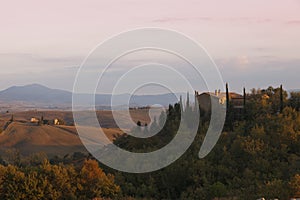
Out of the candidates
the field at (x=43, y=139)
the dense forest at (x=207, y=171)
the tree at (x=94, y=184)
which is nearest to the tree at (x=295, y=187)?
the dense forest at (x=207, y=171)

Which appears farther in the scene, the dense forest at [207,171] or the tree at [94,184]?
the tree at [94,184]

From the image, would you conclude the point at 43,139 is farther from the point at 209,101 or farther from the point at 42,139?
the point at 209,101

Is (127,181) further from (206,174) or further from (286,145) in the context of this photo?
(286,145)

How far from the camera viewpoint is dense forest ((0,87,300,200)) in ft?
93.5

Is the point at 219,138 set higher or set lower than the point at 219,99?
lower

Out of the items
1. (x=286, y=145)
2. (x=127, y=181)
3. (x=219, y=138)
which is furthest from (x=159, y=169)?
(x=286, y=145)

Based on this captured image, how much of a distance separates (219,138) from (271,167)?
23.1 ft

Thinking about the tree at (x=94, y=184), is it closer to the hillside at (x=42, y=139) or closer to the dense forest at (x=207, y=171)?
the dense forest at (x=207, y=171)

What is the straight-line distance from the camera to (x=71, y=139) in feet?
283

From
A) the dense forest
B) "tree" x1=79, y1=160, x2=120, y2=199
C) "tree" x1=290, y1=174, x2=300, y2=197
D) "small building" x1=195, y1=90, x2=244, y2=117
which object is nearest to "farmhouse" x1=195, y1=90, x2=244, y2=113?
"small building" x1=195, y1=90, x2=244, y2=117

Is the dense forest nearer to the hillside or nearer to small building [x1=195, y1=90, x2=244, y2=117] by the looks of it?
small building [x1=195, y1=90, x2=244, y2=117]

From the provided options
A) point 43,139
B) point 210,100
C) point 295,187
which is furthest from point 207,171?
point 43,139

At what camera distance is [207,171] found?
3444cm

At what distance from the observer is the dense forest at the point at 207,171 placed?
93.5ft
